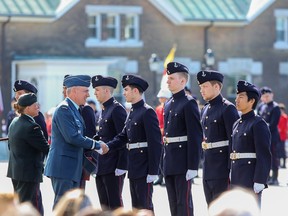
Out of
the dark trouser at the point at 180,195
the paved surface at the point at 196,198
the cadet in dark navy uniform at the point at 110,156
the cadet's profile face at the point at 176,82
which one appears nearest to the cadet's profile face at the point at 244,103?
the cadet's profile face at the point at 176,82

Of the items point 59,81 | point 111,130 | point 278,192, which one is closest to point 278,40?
point 59,81

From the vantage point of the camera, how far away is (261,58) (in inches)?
1715

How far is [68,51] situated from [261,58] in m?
8.21

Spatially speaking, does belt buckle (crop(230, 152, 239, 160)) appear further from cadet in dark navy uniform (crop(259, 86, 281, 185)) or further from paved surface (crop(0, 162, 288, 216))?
cadet in dark navy uniform (crop(259, 86, 281, 185))

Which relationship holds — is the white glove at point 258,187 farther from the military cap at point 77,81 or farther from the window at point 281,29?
the window at point 281,29

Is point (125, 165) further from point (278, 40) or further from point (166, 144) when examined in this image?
point (278, 40)

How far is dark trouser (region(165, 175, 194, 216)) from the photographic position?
1238 cm

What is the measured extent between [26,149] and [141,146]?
1.46 meters

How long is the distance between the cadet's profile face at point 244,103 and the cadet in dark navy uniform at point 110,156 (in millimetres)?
1977

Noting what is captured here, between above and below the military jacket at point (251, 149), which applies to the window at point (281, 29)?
above

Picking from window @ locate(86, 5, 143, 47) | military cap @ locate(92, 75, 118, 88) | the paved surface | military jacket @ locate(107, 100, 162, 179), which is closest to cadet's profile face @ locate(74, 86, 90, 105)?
A: military jacket @ locate(107, 100, 162, 179)

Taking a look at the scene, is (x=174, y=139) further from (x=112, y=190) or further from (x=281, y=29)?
(x=281, y=29)

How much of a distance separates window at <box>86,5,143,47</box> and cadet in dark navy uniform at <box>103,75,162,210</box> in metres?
27.5

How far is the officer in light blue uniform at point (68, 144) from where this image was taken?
11.5m
